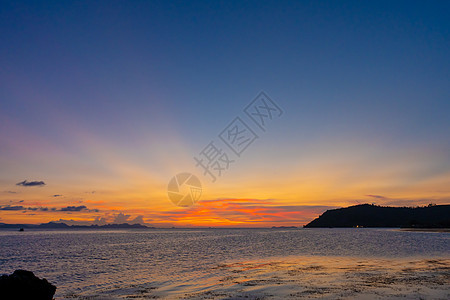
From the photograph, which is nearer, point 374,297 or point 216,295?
point 374,297

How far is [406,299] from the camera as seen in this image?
2172 centimetres

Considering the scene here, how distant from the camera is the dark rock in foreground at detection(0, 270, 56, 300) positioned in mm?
21188

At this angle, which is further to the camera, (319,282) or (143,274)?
(143,274)

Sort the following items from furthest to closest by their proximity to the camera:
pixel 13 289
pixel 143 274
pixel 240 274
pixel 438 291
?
pixel 143 274 < pixel 240 274 < pixel 438 291 < pixel 13 289

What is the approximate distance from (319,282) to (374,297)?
6.92 m

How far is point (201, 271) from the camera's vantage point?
4041cm

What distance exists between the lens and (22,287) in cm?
2164

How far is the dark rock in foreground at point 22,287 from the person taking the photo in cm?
2119

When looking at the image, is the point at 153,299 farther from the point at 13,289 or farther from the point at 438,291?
the point at 438,291

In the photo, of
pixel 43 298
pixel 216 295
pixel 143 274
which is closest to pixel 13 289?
pixel 43 298

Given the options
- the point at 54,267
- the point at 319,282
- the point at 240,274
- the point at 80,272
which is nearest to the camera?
the point at 319,282

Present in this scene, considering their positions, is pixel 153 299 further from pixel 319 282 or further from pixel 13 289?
pixel 319 282

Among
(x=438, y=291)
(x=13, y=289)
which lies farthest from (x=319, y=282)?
(x=13, y=289)

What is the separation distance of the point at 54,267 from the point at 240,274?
98.4 feet
